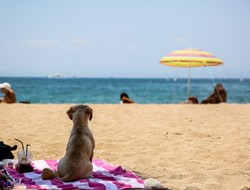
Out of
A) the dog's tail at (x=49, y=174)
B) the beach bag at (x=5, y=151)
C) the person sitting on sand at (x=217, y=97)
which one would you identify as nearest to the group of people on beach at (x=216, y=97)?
the person sitting on sand at (x=217, y=97)

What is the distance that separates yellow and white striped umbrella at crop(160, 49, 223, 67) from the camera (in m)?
18.1

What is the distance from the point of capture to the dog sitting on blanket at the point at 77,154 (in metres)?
4.85

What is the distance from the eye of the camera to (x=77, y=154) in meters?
4.85

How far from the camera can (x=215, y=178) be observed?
5.55m

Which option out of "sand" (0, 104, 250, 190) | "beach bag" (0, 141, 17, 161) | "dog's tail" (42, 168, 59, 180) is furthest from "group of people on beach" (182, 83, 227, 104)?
"dog's tail" (42, 168, 59, 180)

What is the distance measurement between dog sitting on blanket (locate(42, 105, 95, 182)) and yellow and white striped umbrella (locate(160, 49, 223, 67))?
1329 centimetres

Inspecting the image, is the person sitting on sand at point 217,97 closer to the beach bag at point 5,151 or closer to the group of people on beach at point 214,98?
the group of people on beach at point 214,98

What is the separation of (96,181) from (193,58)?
13.9 metres

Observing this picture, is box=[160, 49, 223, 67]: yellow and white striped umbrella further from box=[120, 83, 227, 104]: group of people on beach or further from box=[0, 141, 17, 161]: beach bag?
box=[0, 141, 17, 161]: beach bag

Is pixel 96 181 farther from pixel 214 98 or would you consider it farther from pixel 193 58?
pixel 214 98

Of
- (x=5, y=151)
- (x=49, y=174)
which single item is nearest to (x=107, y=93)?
(x=5, y=151)

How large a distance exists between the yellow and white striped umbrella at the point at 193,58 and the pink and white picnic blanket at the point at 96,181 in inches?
506

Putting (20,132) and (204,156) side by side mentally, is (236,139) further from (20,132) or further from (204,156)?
(20,132)

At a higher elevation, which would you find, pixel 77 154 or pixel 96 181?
pixel 77 154
